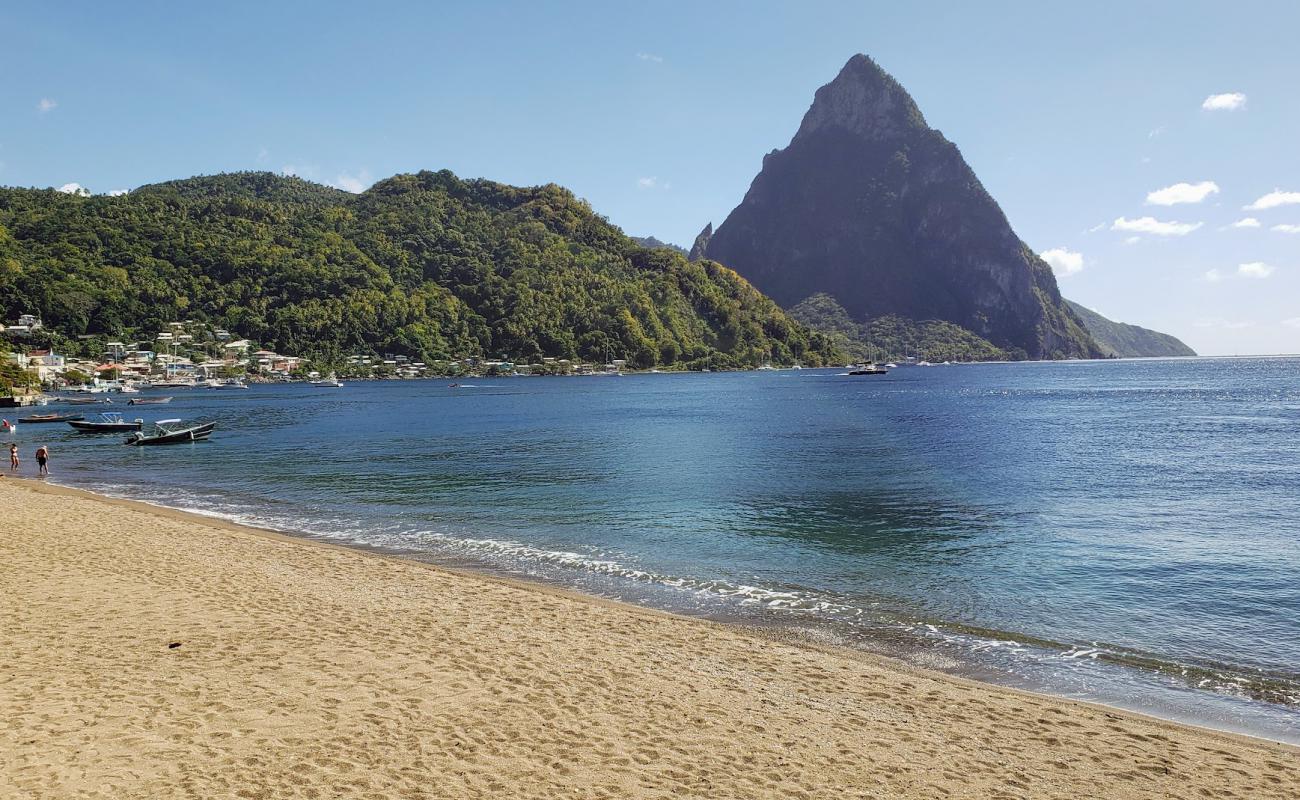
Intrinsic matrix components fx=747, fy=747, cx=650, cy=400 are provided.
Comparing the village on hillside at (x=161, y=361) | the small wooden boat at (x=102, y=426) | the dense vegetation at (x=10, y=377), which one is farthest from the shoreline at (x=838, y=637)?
the village on hillside at (x=161, y=361)

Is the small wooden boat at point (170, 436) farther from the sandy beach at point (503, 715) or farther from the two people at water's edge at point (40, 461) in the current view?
the sandy beach at point (503, 715)

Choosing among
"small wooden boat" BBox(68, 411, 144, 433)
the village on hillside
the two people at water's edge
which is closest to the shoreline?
the two people at water's edge

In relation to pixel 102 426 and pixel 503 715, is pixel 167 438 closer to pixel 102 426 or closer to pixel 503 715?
pixel 102 426

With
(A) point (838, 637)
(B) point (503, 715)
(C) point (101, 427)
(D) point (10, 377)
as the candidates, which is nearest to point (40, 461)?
(C) point (101, 427)

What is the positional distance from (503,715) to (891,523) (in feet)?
58.2

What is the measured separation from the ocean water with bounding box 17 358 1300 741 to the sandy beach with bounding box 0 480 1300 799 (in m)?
2.13

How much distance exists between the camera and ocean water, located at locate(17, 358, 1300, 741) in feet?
42.9

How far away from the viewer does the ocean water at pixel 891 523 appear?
13.1 metres

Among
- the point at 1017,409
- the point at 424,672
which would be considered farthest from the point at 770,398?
the point at 424,672

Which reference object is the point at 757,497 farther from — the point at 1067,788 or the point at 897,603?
the point at 1067,788

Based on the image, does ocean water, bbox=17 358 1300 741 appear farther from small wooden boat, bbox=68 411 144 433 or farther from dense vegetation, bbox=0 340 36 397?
dense vegetation, bbox=0 340 36 397

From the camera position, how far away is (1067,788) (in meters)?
7.81

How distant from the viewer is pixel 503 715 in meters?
9.07

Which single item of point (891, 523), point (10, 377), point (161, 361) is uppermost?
point (161, 361)
